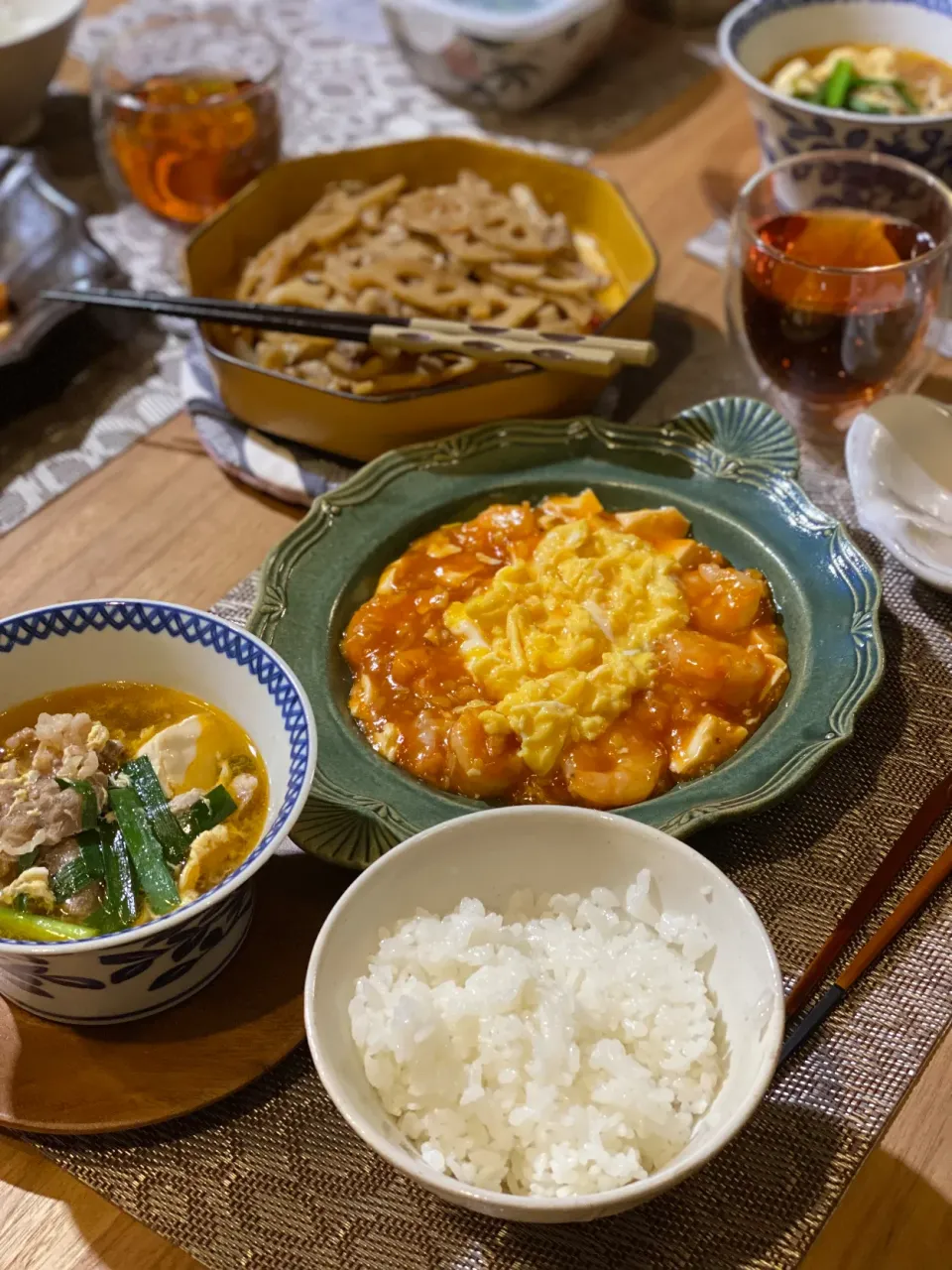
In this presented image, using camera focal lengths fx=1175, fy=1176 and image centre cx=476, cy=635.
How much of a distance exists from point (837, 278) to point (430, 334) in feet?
2.18

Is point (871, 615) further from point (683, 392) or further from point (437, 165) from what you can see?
point (437, 165)

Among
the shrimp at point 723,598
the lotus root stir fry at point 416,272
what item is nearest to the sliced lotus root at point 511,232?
the lotus root stir fry at point 416,272

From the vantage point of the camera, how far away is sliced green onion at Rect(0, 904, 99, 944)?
4.01 ft

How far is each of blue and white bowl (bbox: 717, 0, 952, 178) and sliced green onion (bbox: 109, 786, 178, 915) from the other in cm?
182

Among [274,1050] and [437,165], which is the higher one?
[437,165]

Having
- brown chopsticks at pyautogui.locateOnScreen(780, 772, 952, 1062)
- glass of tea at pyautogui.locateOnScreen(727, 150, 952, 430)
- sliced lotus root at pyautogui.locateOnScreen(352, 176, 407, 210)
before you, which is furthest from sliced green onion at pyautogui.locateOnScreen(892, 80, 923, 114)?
brown chopsticks at pyautogui.locateOnScreen(780, 772, 952, 1062)

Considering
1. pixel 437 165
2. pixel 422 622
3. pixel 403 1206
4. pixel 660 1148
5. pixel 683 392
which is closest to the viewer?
pixel 660 1148

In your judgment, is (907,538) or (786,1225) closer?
(786,1225)

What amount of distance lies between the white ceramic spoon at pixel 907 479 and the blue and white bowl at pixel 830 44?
0.66m

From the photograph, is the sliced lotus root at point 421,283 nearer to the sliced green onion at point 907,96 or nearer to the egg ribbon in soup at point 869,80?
the egg ribbon in soup at point 869,80

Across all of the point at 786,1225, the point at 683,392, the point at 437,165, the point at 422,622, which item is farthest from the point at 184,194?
the point at 786,1225

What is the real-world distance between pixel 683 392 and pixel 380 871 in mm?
1323

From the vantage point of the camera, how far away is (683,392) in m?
2.24

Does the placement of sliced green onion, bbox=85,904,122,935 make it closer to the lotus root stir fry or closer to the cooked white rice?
the cooked white rice
